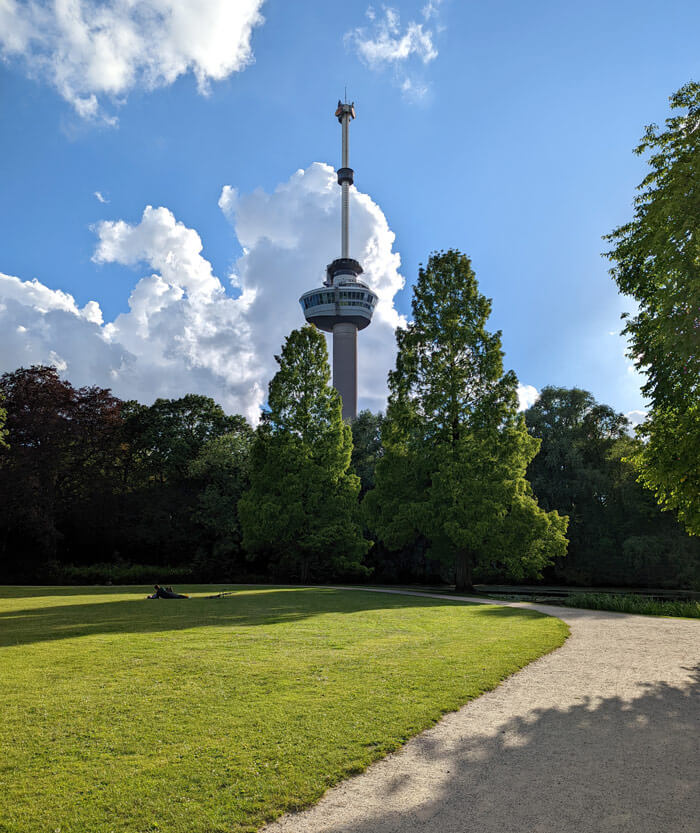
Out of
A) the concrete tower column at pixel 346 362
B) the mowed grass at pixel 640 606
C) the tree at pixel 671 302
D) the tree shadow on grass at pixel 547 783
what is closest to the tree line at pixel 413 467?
the tree at pixel 671 302

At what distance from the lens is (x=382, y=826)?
3.76 m

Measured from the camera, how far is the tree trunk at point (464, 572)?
2416 cm

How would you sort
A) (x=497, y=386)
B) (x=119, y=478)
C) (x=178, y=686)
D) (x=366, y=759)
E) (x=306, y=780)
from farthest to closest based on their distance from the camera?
(x=119, y=478), (x=497, y=386), (x=178, y=686), (x=366, y=759), (x=306, y=780)

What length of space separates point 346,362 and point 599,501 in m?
62.1

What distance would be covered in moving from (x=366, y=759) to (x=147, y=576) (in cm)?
2875

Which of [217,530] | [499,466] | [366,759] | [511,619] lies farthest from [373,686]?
[217,530]

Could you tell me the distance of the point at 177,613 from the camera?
551 inches

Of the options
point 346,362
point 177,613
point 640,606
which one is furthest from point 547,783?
point 346,362

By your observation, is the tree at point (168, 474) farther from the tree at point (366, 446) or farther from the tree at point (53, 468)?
the tree at point (366, 446)

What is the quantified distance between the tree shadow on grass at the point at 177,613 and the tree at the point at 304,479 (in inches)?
333

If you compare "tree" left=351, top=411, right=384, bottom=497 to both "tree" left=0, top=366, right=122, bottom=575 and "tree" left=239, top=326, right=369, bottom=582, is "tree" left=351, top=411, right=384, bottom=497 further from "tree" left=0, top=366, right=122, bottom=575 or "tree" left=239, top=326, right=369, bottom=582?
"tree" left=0, top=366, right=122, bottom=575

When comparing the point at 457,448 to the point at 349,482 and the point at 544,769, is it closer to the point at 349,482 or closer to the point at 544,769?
the point at 349,482

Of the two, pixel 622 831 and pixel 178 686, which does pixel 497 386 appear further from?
pixel 622 831

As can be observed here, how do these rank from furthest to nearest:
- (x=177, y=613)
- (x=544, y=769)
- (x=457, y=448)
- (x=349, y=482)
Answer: (x=349, y=482) < (x=457, y=448) < (x=177, y=613) < (x=544, y=769)
